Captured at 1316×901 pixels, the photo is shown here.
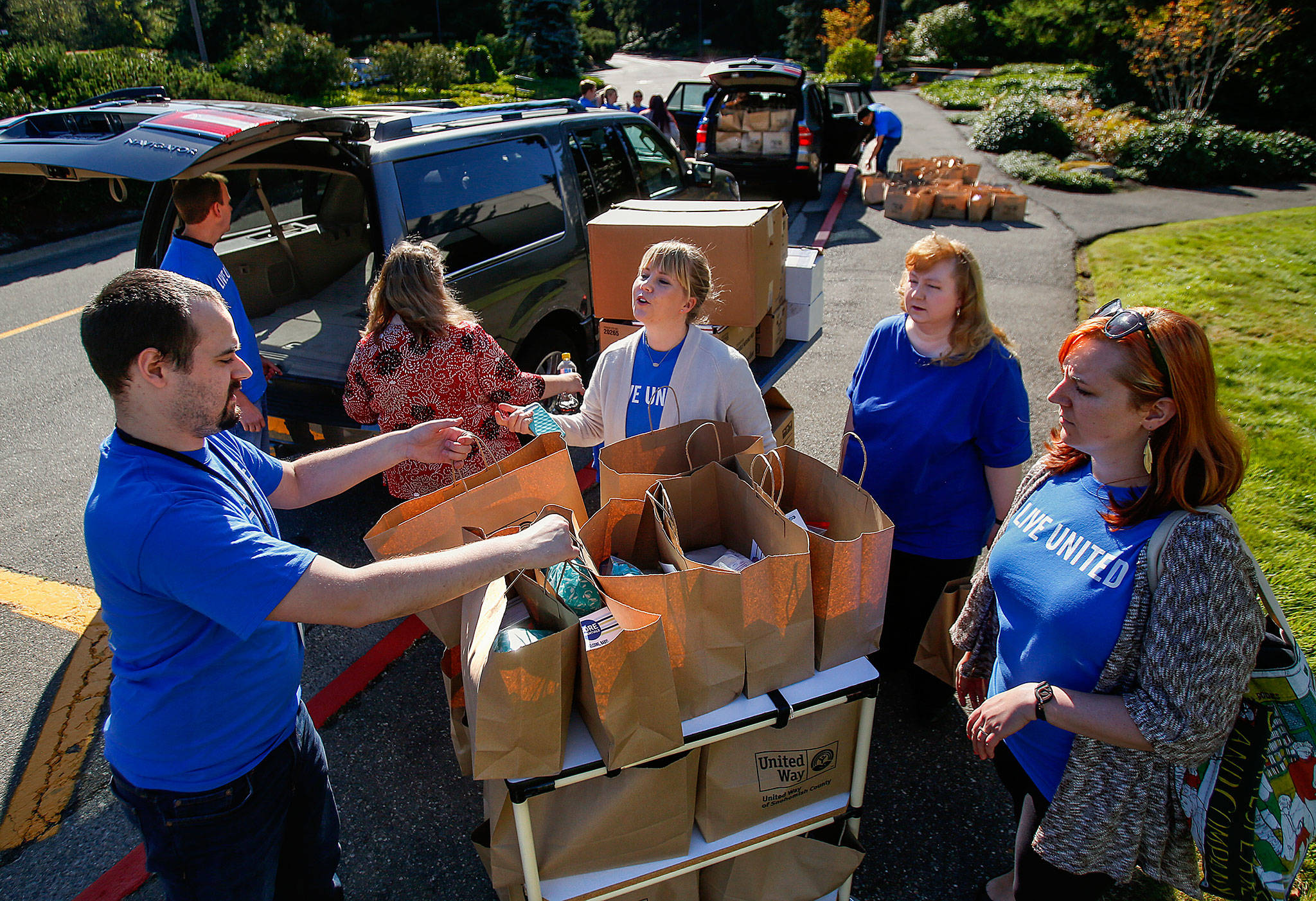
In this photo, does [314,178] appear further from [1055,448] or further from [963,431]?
[1055,448]

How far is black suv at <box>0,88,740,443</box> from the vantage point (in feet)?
10.6

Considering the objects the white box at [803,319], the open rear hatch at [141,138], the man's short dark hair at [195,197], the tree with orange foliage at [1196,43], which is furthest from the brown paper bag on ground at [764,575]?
the tree with orange foliage at [1196,43]

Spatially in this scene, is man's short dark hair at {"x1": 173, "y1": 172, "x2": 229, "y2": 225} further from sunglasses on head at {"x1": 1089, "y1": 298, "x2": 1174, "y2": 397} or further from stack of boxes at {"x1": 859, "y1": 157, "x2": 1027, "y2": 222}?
stack of boxes at {"x1": 859, "y1": 157, "x2": 1027, "y2": 222}

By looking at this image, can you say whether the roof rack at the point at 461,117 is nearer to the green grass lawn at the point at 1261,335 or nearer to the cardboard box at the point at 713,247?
the cardboard box at the point at 713,247

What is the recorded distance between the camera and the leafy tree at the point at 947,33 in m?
38.3

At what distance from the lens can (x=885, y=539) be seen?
1.97m

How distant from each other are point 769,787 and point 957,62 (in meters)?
44.9

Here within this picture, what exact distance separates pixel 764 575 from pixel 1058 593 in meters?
0.72

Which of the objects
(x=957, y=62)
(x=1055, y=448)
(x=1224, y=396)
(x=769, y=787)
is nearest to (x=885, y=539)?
(x=1055, y=448)

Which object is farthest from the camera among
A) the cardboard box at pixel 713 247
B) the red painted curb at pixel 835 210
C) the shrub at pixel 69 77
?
the shrub at pixel 69 77

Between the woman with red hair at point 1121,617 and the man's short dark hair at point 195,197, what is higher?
the man's short dark hair at point 195,197

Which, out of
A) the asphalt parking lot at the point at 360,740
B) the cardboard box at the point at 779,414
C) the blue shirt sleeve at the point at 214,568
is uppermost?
the blue shirt sleeve at the point at 214,568

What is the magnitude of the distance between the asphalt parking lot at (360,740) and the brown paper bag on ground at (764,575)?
3.60 ft

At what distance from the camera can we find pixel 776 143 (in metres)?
12.3
